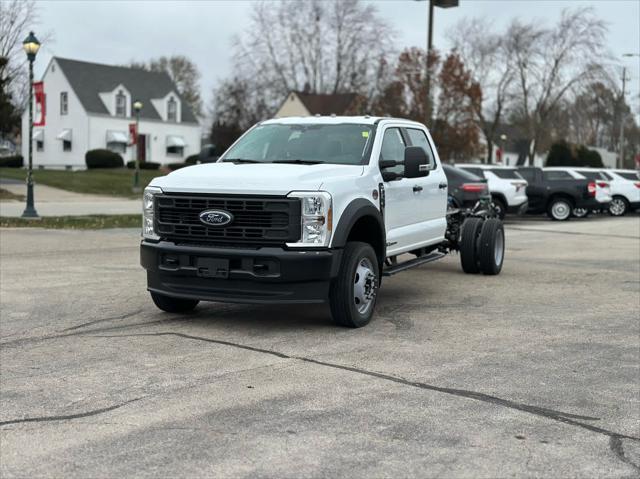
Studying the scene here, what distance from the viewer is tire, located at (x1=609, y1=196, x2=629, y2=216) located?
3161cm

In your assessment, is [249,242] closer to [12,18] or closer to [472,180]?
[472,180]

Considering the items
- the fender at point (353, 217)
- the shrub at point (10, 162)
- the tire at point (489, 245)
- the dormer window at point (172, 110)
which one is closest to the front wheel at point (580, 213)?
the tire at point (489, 245)

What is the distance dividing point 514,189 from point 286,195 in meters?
19.1

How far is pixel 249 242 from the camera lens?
283 inches

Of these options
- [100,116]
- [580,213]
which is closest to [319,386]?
[580,213]

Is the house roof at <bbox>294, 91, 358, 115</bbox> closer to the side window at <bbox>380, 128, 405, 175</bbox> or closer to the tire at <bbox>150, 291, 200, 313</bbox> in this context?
the side window at <bbox>380, 128, 405, 175</bbox>

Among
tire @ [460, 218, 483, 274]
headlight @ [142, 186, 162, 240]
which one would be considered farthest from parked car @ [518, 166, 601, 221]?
headlight @ [142, 186, 162, 240]

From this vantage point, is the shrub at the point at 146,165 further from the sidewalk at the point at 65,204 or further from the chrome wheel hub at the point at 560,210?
the chrome wheel hub at the point at 560,210

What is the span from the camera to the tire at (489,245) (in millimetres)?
11477

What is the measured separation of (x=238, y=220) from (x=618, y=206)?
89.5 feet

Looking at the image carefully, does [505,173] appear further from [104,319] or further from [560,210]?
[104,319]

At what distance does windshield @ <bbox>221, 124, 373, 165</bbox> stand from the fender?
0.59 metres

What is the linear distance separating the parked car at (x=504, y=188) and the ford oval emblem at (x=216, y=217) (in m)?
18.5

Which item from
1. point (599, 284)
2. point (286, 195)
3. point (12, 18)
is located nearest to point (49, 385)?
point (286, 195)
